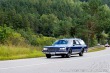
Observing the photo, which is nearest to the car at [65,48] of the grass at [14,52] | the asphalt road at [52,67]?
the grass at [14,52]

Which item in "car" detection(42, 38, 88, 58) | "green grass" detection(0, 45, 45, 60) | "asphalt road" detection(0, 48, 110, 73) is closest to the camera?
"asphalt road" detection(0, 48, 110, 73)

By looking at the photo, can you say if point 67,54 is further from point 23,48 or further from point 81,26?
point 81,26

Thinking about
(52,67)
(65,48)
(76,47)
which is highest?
(52,67)

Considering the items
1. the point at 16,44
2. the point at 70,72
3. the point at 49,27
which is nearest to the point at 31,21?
the point at 49,27

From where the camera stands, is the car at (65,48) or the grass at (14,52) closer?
the car at (65,48)

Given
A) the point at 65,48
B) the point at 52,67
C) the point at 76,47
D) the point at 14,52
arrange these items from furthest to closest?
1. the point at 76,47
2. the point at 14,52
3. the point at 65,48
4. the point at 52,67

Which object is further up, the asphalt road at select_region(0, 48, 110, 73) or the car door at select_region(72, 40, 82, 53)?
the asphalt road at select_region(0, 48, 110, 73)

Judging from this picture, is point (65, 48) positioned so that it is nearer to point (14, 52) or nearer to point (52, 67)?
point (14, 52)

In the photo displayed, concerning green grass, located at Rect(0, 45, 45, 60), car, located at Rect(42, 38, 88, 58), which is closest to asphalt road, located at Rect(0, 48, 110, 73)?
car, located at Rect(42, 38, 88, 58)

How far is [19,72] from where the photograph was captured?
14773 millimetres

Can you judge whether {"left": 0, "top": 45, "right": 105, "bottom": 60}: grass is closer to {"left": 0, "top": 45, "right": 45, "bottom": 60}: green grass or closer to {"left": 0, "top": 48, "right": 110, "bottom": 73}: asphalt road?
{"left": 0, "top": 45, "right": 45, "bottom": 60}: green grass

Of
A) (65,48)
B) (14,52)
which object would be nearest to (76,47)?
(65,48)

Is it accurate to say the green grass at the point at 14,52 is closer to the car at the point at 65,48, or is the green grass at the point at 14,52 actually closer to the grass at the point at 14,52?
the grass at the point at 14,52

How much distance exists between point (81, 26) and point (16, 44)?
39.6 meters
